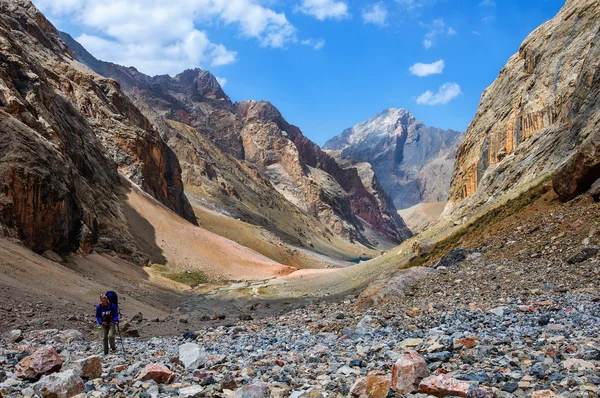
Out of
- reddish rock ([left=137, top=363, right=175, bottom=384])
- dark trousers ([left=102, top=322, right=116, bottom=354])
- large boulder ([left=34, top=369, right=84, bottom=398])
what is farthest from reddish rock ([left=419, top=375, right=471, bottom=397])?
dark trousers ([left=102, top=322, right=116, bottom=354])

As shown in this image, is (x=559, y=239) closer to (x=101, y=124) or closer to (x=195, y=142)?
(x=101, y=124)

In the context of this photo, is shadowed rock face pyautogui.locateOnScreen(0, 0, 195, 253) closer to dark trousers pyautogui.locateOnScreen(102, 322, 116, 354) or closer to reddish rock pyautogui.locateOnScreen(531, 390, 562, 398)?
dark trousers pyautogui.locateOnScreen(102, 322, 116, 354)

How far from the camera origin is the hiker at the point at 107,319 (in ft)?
41.5

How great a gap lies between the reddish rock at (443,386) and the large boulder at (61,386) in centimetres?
519

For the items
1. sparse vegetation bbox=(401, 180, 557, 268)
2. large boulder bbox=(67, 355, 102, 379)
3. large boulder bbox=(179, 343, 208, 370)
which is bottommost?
large boulder bbox=(179, 343, 208, 370)

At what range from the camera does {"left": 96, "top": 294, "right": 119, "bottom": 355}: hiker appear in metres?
12.7

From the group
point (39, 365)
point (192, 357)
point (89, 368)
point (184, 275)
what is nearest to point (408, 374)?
point (192, 357)

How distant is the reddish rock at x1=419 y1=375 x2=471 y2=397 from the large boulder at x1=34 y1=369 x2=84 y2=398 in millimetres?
5189

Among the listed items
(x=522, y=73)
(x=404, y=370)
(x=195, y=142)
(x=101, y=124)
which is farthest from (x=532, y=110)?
(x=195, y=142)

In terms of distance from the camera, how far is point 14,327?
14.7 m

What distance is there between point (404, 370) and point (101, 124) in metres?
76.0

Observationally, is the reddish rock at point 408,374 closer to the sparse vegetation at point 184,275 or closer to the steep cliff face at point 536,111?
the steep cliff face at point 536,111

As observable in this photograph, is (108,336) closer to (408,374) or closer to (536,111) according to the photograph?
(408,374)

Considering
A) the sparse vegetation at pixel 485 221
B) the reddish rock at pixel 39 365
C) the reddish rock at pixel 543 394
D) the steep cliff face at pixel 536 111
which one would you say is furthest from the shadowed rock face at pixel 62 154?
the steep cliff face at pixel 536 111
